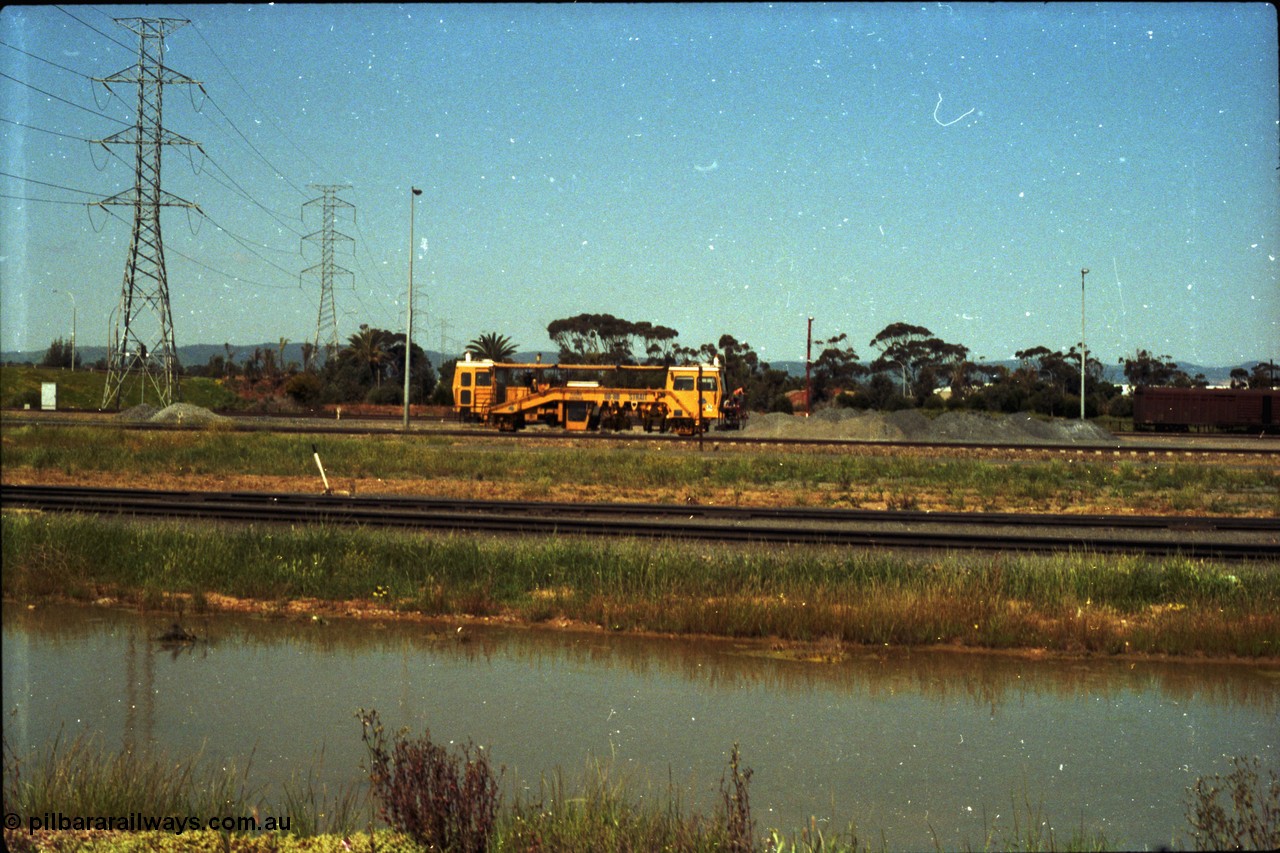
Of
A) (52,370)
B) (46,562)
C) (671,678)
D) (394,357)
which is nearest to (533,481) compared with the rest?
(46,562)

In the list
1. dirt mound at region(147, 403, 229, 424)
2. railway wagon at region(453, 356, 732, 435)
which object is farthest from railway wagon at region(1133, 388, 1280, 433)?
dirt mound at region(147, 403, 229, 424)

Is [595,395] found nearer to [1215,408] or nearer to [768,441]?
[768,441]

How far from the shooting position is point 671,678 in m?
9.36

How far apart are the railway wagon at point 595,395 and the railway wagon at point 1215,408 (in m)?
28.9

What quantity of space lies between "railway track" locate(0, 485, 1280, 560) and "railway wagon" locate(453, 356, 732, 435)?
90.1 feet

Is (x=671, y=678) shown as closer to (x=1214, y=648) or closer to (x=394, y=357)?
(x=1214, y=648)

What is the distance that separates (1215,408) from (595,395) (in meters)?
36.7

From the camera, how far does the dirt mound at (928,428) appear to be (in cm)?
4753

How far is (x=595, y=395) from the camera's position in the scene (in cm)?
4803

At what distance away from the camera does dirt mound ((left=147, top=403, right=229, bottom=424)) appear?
4279 cm

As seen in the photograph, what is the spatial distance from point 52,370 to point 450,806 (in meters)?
69.9

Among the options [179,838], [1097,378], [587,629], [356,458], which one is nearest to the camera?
[179,838]

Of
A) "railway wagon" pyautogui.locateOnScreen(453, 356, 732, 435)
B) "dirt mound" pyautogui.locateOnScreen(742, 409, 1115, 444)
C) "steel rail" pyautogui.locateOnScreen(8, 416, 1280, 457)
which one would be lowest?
"steel rail" pyautogui.locateOnScreen(8, 416, 1280, 457)

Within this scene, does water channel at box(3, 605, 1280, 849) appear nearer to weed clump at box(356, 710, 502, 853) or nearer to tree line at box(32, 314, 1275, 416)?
weed clump at box(356, 710, 502, 853)
